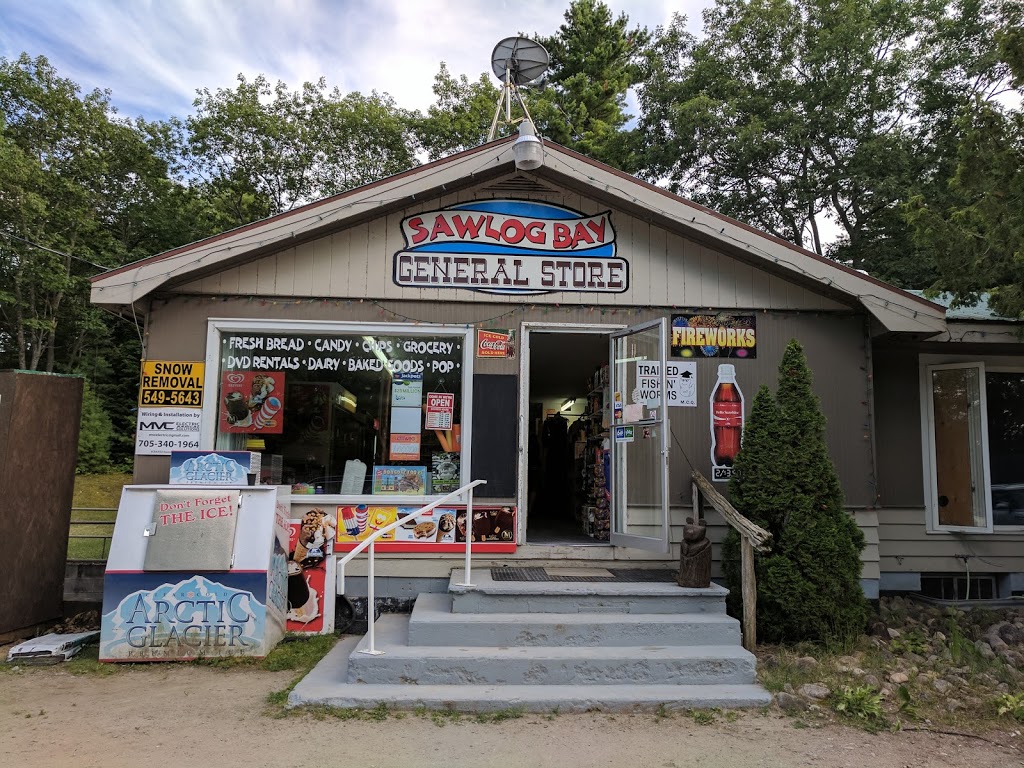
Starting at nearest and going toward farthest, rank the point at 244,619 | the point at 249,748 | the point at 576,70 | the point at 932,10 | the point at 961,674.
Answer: the point at 249,748 → the point at 961,674 → the point at 244,619 → the point at 932,10 → the point at 576,70

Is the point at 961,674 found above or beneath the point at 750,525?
beneath

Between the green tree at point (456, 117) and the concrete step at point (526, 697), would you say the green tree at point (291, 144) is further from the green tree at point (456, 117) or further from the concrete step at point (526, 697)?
the concrete step at point (526, 697)

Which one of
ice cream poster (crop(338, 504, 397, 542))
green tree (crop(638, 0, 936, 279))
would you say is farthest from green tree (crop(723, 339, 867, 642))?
green tree (crop(638, 0, 936, 279))

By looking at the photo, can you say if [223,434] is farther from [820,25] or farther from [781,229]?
[820,25]

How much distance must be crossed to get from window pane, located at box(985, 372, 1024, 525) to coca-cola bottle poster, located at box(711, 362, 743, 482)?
119 inches

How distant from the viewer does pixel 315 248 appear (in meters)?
6.76

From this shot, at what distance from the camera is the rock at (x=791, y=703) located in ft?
14.6

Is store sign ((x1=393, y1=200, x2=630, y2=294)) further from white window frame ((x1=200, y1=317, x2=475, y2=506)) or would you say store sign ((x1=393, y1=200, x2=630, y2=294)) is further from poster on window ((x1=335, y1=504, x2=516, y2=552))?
poster on window ((x1=335, y1=504, x2=516, y2=552))

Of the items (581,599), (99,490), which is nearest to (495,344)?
(581,599)

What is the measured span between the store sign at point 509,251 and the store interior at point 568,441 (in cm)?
60

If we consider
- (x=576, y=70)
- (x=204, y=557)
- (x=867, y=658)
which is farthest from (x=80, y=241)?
(x=867, y=658)

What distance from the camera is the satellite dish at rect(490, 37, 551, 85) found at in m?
7.47

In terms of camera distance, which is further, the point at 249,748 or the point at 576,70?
the point at 576,70

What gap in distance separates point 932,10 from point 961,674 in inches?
774
